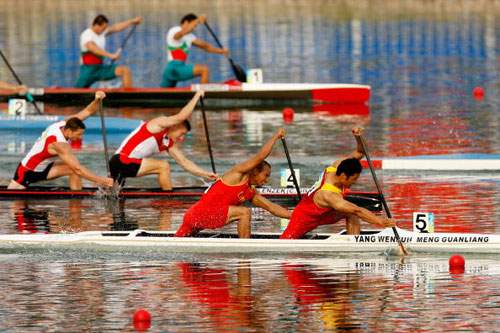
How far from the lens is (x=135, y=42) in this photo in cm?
4066

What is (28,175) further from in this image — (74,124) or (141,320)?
(141,320)

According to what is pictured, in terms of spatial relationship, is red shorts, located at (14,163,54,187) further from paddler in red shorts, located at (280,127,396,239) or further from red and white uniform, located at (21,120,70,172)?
paddler in red shorts, located at (280,127,396,239)

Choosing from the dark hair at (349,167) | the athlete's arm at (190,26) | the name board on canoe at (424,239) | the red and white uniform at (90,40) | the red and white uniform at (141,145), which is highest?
the athlete's arm at (190,26)

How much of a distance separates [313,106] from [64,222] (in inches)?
461

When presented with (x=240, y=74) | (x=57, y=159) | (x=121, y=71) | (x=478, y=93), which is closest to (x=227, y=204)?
(x=57, y=159)

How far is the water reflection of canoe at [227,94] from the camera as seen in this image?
2681cm


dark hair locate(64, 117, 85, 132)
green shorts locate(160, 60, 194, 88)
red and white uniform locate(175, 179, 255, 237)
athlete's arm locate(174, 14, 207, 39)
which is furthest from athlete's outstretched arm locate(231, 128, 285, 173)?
green shorts locate(160, 60, 194, 88)

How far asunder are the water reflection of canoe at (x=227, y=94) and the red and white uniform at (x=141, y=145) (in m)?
9.00

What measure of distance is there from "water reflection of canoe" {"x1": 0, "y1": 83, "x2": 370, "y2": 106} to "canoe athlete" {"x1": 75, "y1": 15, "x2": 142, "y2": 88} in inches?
10.0

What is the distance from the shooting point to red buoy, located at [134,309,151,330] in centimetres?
1134

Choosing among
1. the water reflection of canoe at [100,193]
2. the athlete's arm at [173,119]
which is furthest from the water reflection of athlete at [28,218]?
the athlete's arm at [173,119]

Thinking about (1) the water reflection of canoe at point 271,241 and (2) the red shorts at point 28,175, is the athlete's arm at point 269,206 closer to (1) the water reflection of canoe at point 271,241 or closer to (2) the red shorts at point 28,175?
(1) the water reflection of canoe at point 271,241

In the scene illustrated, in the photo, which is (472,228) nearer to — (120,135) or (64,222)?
(64,222)

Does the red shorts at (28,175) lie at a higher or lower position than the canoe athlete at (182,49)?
lower
